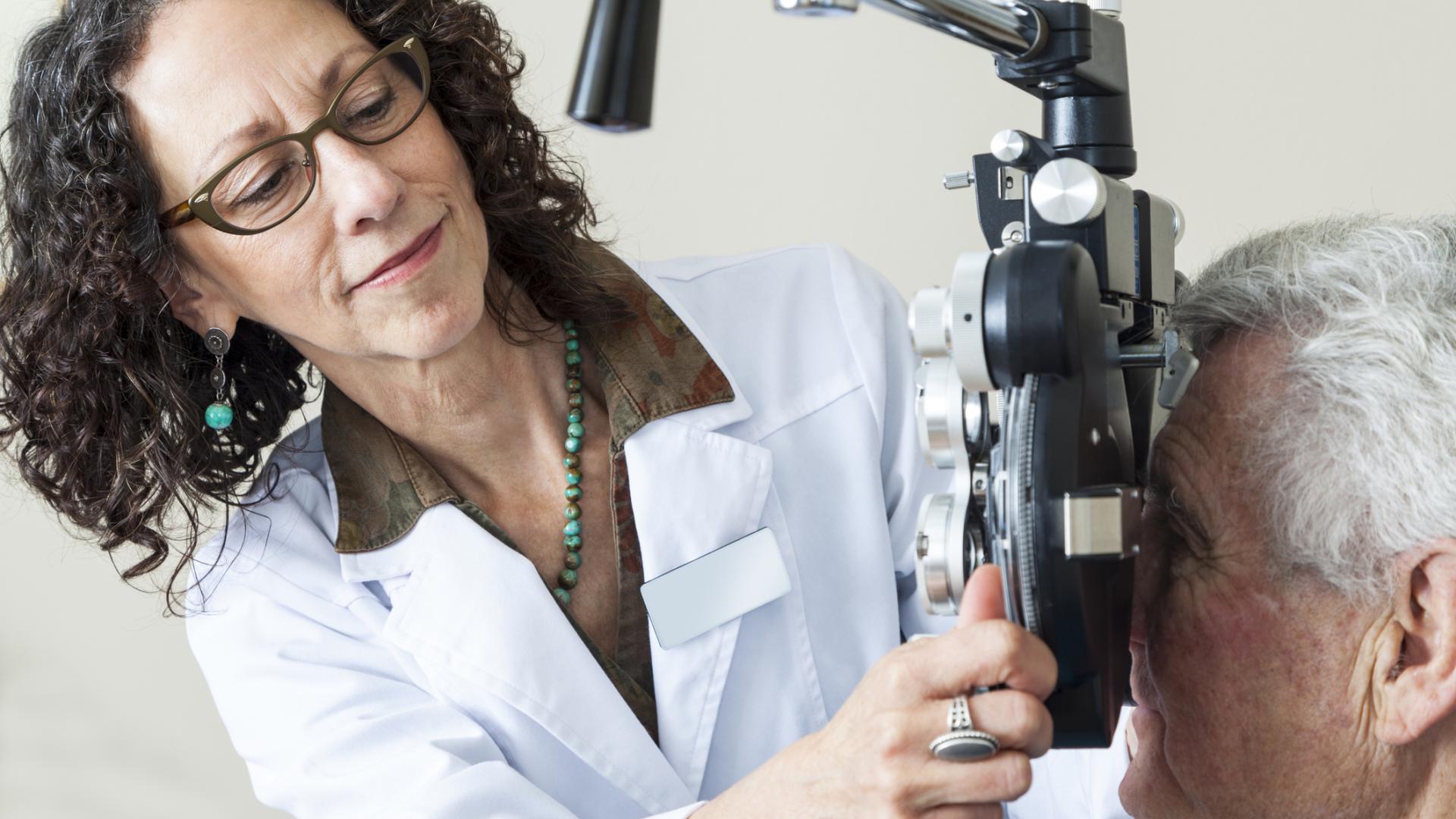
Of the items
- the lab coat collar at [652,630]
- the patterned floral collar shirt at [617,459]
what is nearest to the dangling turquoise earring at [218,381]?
the patterned floral collar shirt at [617,459]

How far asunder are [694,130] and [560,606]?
129cm

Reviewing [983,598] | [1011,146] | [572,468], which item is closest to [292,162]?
[572,468]

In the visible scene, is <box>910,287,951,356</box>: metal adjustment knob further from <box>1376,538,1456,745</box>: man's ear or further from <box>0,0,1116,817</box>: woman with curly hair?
<box>0,0,1116,817</box>: woman with curly hair

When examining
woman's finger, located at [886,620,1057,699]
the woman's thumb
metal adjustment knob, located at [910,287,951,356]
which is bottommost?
woman's finger, located at [886,620,1057,699]

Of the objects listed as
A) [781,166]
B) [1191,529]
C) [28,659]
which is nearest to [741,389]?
[1191,529]

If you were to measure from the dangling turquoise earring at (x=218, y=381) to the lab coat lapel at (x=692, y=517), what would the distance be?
470 millimetres

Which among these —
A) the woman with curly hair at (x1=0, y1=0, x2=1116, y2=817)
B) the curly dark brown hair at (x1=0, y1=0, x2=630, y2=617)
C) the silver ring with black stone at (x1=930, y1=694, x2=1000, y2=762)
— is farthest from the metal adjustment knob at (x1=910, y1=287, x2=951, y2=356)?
the curly dark brown hair at (x1=0, y1=0, x2=630, y2=617)

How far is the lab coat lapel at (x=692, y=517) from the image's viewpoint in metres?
1.51

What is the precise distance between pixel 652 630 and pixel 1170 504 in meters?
0.63

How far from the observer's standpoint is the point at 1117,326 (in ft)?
3.16

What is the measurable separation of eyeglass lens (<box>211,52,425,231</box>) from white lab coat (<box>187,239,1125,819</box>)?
1.28ft

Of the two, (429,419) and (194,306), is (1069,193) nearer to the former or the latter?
(429,419)

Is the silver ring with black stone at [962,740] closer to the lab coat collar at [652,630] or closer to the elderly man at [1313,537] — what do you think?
the elderly man at [1313,537]

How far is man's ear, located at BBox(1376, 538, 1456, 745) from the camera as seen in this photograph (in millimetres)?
954
